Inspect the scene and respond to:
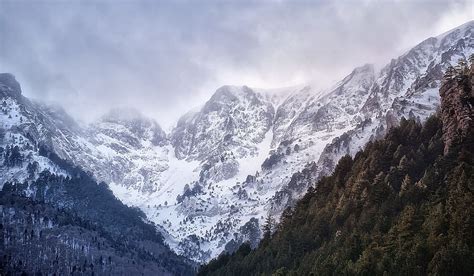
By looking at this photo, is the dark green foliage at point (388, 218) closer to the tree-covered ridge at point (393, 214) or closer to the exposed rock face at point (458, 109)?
the tree-covered ridge at point (393, 214)

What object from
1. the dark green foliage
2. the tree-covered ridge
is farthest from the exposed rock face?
the dark green foliage

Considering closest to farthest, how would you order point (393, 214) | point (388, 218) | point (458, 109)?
point (388, 218) → point (393, 214) → point (458, 109)

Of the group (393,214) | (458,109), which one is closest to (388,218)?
(393,214)

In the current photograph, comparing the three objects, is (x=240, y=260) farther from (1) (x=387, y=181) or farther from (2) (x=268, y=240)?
(1) (x=387, y=181)

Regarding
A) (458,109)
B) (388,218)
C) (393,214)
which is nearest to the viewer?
(388,218)

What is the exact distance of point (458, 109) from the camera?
116562 mm

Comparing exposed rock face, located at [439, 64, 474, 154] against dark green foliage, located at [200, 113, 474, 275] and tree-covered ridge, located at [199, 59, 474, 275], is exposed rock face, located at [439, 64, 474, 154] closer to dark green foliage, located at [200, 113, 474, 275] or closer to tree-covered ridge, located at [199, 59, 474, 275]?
tree-covered ridge, located at [199, 59, 474, 275]

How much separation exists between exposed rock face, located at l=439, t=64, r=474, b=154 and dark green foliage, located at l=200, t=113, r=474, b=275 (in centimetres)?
288

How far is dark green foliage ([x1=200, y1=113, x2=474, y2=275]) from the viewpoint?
81812mm

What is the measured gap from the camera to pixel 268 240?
158250 mm

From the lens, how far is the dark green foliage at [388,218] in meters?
81.8

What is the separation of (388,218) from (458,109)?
98.8 ft

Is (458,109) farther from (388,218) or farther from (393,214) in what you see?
(388,218)

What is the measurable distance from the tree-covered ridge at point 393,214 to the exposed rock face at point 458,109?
0.79ft
